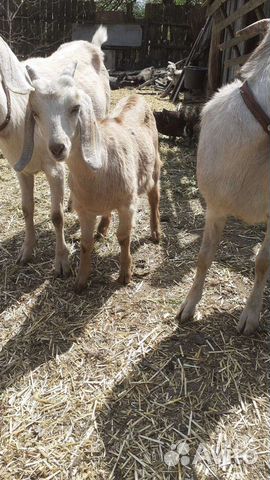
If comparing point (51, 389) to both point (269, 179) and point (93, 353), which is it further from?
point (269, 179)

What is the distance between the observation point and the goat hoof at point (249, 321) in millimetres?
2701

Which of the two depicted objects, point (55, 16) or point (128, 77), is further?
point (55, 16)

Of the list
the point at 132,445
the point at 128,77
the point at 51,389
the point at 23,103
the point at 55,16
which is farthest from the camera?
the point at 55,16

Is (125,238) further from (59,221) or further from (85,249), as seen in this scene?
(59,221)

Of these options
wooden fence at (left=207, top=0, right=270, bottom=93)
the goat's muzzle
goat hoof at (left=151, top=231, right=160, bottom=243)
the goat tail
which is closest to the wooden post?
wooden fence at (left=207, top=0, right=270, bottom=93)

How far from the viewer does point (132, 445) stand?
2.08 meters

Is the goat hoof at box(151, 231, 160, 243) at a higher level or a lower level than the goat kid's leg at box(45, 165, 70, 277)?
lower

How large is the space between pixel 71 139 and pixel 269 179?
1169 mm

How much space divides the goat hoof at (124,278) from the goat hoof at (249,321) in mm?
946

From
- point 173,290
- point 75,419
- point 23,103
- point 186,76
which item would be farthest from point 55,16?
point 75,419

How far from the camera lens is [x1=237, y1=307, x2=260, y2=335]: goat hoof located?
8.86ft

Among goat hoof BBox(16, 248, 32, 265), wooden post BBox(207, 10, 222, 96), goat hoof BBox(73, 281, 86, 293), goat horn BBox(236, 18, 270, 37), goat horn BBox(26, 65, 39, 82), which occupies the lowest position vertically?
goat hoof BBox(16, 248, 32, 265)

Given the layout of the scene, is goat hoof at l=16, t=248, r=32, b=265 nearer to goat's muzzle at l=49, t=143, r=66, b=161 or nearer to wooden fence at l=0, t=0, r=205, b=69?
goat's muzzle at l=49, t=143, r=66, b=161

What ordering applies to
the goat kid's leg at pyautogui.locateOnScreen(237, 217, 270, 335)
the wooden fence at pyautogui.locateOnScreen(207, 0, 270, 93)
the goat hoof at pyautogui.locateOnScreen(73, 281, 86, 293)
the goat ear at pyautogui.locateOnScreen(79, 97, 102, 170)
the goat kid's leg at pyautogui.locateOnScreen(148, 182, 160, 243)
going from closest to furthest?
the goat ear at pyautogui.locateOnScreen(79, 97, 102, 170)
the goat kid's leg at pyautogui.locateOnScreen(237, 217, 270, 335)
the goat hoof at pyautogui.locateOnScreen(73, 281, 86, 293)
the goat kid's leg at pyautogui.locateOnScreen(148, 182, 160, 243)
the wooden fence at pyautogui.locateOnScreen(207, 0, 270, 93)
